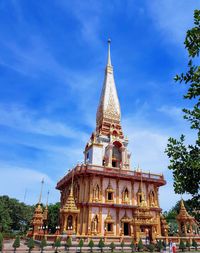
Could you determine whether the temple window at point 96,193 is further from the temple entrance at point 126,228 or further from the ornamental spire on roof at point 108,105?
the ornamental spire on roof at point 108,105

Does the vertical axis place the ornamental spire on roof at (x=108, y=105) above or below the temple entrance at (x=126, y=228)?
above

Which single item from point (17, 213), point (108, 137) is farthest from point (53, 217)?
point (108, 137)

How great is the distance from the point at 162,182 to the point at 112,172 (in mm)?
8320

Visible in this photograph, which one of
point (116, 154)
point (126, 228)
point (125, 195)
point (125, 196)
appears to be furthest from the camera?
point (116, 154)

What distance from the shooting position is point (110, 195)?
3300 cm

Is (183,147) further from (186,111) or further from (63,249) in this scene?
(63,249)

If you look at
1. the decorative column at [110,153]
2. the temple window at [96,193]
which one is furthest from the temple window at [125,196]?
the decorative column at [110,153]

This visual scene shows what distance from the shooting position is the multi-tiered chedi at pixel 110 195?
29031 millimetres

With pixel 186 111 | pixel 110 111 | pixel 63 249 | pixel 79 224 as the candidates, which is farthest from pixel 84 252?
pixel 110 111

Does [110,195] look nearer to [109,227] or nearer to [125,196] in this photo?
[125,196]

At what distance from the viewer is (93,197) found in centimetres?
3164

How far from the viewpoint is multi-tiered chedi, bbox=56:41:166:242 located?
95.2ft

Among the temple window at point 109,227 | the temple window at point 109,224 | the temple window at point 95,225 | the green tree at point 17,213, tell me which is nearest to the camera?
the temple window at point 95,225

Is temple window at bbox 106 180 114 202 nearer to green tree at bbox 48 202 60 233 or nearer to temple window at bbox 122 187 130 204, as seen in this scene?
temple window at bbox 122 187 130 204
